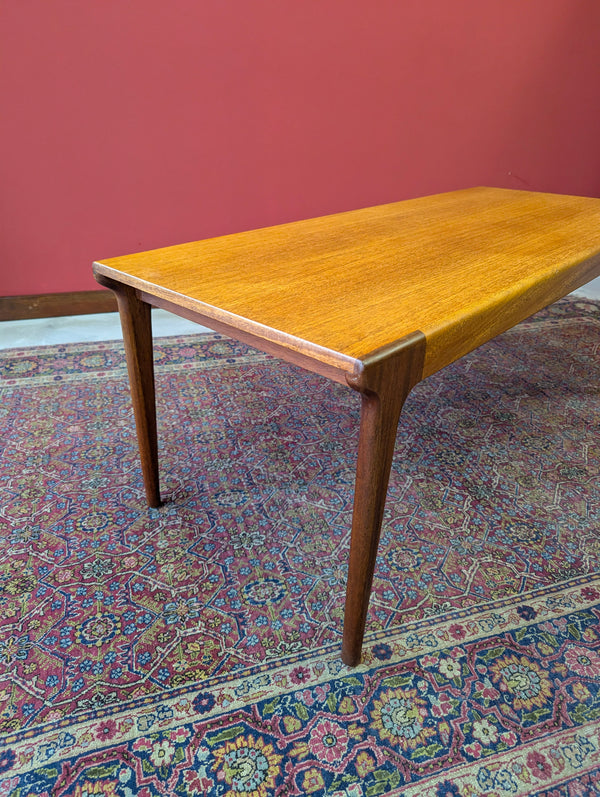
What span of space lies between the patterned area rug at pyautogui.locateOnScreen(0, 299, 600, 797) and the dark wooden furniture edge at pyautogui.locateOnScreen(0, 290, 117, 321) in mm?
739

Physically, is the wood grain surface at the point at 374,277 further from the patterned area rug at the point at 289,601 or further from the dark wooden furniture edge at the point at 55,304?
the dark wooden furniture edge at the point at 55,304

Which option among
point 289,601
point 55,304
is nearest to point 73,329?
point 55,304

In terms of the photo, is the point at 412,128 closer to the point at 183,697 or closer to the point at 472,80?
the point at 472,80

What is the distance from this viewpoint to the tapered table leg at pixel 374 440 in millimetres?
829

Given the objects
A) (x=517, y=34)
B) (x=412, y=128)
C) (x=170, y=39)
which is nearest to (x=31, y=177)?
(x=170, y=39)

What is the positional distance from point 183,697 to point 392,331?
787 millimetres

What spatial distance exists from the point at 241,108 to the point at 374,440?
2.31m

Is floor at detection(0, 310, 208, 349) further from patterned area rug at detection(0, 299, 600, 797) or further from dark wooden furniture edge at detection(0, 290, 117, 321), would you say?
patterned area rug at detection(0, 299, 600, 797)

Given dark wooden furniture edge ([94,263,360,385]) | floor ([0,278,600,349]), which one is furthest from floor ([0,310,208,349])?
dark wooden furniture edge ([94,263,360,385])

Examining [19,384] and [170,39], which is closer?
[19,384]

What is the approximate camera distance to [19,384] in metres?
2.13

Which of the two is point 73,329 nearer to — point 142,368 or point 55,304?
point 55,304

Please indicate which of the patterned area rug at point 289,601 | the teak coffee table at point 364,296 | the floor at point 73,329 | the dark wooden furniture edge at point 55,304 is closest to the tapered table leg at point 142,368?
the teak coffee table at point 364,296

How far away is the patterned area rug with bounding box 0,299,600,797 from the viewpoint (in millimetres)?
956
